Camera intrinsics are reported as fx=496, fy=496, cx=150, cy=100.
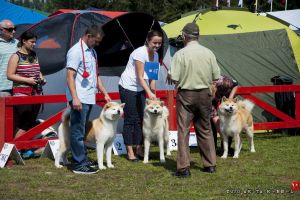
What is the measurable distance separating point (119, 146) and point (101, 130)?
1218 mm

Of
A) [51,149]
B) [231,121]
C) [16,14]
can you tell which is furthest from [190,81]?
[16,14]

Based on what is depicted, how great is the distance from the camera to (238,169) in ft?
19.3

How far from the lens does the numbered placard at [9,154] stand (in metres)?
5.97

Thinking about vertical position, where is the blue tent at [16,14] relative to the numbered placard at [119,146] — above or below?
above

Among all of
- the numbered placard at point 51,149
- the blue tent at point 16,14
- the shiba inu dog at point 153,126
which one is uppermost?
the blue tent at point 16,14

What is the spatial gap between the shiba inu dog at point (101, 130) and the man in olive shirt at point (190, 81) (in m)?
0.81

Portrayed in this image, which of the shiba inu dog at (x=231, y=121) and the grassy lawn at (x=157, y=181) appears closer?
the grassy lawn at (x=157, y=181)

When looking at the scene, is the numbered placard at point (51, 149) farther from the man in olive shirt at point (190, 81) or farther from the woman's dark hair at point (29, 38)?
the man in olive shirt at point (190, 81)

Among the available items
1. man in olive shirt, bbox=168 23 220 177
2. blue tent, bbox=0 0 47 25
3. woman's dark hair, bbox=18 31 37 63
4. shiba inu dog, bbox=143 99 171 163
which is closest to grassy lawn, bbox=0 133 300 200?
shiba inu dog, bbox=143 99 171 163

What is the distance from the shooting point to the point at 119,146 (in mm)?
7039

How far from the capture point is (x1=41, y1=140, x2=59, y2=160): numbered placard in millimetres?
6445

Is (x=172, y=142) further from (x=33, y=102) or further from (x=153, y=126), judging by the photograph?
(x=33, y=102)

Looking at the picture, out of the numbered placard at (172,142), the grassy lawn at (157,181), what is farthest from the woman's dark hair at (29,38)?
the numbered placard at (172,142)

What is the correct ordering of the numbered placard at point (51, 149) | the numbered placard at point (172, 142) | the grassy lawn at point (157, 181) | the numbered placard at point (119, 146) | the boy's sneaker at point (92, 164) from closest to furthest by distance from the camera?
the grassy lawn at point (157, 181), the boy's sneaker at point (92, 164), the numbered placard at point (51, 149), the numbered placard at point (119, 146), the numbered placard at point (172, 142)
